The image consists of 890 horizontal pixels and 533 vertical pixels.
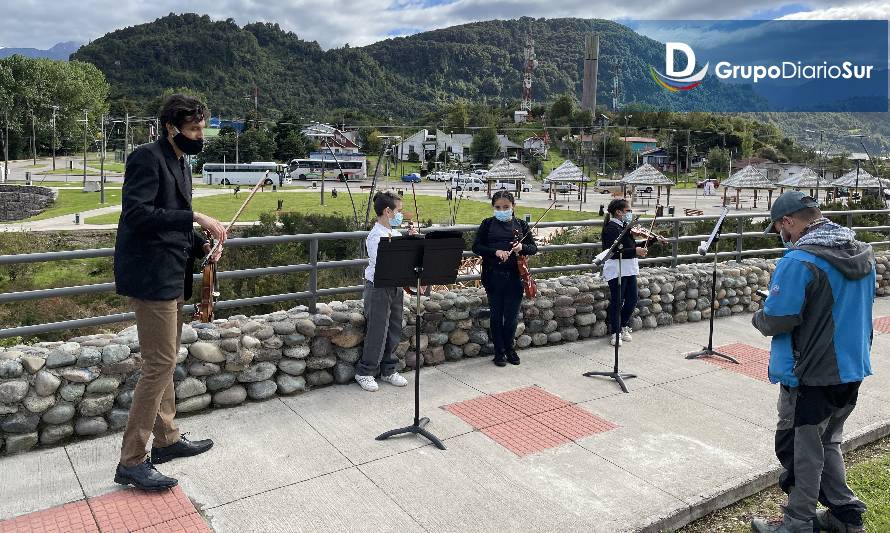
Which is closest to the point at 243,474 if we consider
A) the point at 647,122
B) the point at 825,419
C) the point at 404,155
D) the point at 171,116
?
the point at 171,116

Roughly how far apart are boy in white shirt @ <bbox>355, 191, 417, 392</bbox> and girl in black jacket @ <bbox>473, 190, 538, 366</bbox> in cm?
107

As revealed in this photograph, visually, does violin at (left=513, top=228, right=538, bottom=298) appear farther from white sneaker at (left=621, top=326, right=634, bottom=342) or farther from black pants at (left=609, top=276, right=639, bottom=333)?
white sneaker at (left=621, top=326, right=634, bottom=342)

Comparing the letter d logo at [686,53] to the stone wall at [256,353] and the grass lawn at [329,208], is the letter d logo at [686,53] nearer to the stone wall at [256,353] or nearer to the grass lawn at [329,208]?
the grass lawn at [329,208]

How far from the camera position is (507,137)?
123 metres

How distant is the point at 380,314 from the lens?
6.20 metres

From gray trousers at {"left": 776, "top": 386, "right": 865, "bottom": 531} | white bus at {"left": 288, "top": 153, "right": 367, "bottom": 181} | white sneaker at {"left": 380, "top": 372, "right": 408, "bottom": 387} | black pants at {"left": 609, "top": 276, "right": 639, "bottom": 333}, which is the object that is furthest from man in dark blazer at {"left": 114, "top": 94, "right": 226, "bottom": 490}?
white bus at {"left": 288, "top": 153, "right": 367, "bottom": 181}

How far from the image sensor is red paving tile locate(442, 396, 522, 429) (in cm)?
562

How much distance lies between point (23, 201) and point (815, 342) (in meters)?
68.6

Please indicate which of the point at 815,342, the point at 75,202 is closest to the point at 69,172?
the point at 75,202

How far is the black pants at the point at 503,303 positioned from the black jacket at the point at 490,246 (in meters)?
0.07

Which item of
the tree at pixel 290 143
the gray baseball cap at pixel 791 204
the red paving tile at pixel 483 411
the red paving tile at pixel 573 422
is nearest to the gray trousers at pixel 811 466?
the gray baseball cap at pixel 791 204

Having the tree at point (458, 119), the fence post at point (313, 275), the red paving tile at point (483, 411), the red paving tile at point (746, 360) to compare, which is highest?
the tree at point (458, 119)

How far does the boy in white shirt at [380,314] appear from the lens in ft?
20.4

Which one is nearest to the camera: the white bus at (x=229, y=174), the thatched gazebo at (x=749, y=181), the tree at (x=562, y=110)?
the thatched gazebo at (x=749, y=181)
